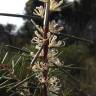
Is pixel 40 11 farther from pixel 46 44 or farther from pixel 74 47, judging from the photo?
pixel 74 47

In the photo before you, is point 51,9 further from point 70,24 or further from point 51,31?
point 70,24

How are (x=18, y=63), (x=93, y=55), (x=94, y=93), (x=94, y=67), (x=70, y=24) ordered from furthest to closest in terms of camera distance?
(x=70, y=24), (x=93, y=55), (x=94, y=67), (x=94, y=93), (x=18, y=63)

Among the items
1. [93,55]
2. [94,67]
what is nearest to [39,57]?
[94,67]

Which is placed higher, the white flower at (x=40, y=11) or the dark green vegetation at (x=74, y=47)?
the white flower at (x=40, y=11)

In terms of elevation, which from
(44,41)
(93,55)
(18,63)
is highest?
(44,41)

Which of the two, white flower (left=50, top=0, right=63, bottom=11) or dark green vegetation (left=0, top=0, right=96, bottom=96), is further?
dark green vegetation (left=0, top=0, right=96, bottom=96)

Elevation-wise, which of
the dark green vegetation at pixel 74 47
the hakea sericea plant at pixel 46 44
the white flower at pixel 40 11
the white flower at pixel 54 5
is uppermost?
the white flower at pixel 54 5

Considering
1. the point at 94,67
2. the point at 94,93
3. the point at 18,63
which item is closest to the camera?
the point at 18,63

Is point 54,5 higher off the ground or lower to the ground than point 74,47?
higher

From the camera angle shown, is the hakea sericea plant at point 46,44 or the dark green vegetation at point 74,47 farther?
the dark green vegetation at point 74,47

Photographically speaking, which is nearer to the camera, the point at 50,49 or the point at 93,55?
the point at 50,49

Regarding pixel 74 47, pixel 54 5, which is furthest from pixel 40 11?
pixel 74 47
